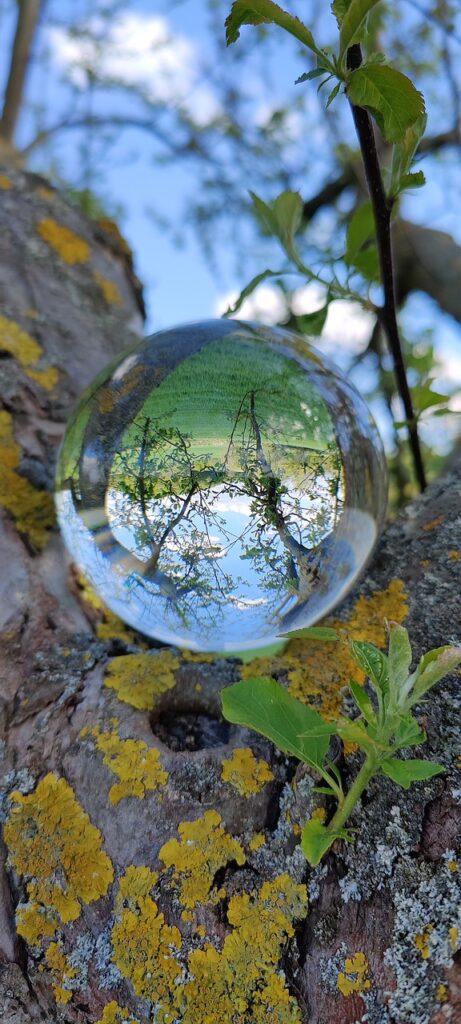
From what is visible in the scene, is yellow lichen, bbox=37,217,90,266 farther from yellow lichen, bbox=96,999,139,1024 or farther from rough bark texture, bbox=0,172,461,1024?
yellow lichen, bbox=96,999,139,1024

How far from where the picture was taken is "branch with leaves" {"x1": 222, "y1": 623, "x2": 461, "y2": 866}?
815 millimetres

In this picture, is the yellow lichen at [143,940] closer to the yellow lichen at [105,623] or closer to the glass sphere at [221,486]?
the glass sphere at [221,486]

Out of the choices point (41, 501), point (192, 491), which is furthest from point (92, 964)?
point (41, 501)

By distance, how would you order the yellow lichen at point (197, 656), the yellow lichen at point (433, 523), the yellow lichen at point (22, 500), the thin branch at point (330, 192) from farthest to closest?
the thin branch at point (330, 192) < the yellow lichen at point (22, 500) < the yellow lichen at point (433, 523) < the yellow lichen at point (197, 656)

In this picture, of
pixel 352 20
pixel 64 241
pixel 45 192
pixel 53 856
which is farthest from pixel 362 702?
pixel 45 192

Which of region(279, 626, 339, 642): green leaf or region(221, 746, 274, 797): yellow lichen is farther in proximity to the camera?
region(221, 746, 274, 797): yellow lichen

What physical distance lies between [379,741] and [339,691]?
1.00 ft

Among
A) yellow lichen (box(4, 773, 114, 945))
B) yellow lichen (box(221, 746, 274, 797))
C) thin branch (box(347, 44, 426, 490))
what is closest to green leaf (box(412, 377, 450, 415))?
thin branch (box(347, 44, 426, 490))

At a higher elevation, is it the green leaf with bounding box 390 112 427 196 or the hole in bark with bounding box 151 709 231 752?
the green leaf with bounding box 390 112 427 196

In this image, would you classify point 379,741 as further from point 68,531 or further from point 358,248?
point 358,248

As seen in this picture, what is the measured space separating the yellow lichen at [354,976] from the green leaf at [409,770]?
259mm

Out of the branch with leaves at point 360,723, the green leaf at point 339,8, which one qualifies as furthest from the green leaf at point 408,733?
the green leaf at point 339,8

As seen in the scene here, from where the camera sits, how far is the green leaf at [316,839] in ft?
2.72

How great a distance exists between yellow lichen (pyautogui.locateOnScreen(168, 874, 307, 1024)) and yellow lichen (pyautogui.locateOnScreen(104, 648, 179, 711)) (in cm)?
36
